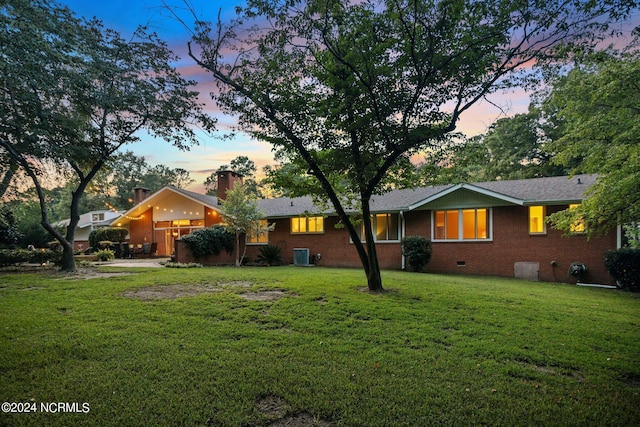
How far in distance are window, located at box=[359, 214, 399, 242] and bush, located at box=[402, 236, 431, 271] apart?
4.14 ft

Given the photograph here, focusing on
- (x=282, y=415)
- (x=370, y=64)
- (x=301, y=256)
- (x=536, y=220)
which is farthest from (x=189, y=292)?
(x=536, y=220)

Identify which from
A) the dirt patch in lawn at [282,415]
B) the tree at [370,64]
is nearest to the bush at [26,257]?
the tree at [370,64]

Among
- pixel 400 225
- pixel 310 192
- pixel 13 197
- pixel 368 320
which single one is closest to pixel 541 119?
pixel 400 225

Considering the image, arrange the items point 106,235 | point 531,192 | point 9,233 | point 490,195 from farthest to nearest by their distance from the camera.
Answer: point 106,235 → point 9,233 → point 531,192 → point 490,195

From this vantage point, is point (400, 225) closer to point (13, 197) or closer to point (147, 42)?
point (147, 42)

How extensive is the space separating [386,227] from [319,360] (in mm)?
11684

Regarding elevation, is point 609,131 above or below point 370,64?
below

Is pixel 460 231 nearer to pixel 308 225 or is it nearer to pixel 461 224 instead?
pixel 461 224

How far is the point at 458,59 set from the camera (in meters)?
6.26

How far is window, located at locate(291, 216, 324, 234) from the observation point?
1636cm

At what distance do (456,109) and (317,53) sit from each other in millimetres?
3375

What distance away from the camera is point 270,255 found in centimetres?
1611

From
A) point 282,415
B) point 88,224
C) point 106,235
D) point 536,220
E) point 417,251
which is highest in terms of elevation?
point 88,224

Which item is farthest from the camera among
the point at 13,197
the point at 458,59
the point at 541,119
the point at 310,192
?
the point at 541,119
